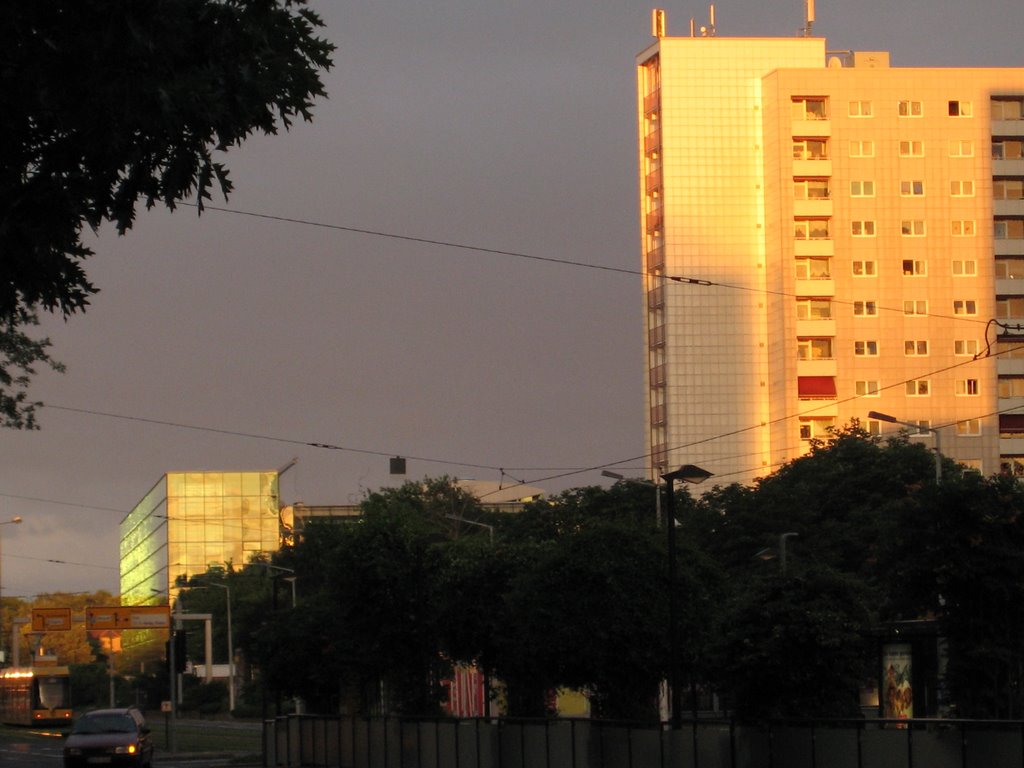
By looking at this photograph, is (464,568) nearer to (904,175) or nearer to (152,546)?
(904,175)

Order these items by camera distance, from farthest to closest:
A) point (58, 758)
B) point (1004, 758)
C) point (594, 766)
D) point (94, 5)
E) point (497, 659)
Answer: point (58, 758)
point (497, 659)
point (594, 766)
point (1004, 758)
point (94, 5)

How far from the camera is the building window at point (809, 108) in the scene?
116m

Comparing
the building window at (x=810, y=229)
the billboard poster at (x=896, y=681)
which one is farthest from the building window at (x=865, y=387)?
the billboard poster at (x=896, y=681)

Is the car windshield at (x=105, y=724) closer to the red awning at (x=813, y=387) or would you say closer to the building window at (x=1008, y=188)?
the red awning at (x=813, y=387)

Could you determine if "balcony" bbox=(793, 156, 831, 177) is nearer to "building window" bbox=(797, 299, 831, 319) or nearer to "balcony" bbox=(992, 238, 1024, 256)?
"building window" bbox=(797, 299, 831, 319)

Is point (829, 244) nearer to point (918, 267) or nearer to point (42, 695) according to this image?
point (918, 267)

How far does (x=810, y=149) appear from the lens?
116 meters

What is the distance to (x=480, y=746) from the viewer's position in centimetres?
3419

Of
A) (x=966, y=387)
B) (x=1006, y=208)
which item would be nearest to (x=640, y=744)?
(x=966, y=387)

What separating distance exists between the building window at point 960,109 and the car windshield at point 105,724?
287 feet

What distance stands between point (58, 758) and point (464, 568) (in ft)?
64.6

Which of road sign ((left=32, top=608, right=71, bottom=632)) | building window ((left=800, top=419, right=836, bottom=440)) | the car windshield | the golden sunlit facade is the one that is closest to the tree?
the car windshield

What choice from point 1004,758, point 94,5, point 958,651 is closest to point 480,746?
point 958,651

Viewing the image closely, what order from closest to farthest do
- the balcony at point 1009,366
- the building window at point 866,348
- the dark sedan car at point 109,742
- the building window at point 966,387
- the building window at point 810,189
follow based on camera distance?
the dark sedan car at point 109,742 < the balcony at point 1009,366 < the building window at point 966,387 < the building window at point 866,348 < the building window at point 810,189
